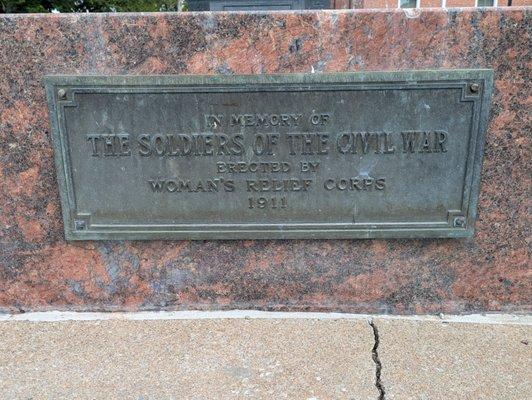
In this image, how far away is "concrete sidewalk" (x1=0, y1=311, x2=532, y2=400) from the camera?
88.6 inches

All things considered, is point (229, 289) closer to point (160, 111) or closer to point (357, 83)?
point (160, 111)

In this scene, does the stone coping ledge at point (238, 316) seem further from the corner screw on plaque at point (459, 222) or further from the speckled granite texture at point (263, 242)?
the corner screw on plaque at point (459, 222)

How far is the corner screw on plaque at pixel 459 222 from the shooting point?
270 centimetres

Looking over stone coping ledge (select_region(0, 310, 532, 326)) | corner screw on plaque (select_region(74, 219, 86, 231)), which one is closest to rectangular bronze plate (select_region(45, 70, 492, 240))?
corner screw on plaque (select_region(74, 219, 86, 231))

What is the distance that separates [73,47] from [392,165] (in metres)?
1.86

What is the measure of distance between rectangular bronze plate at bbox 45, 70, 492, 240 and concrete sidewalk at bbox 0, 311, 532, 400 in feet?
1.69

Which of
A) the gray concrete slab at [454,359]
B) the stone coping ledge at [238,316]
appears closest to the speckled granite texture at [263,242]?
the stone coping ledge at [238,316]

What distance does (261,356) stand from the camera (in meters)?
2.48

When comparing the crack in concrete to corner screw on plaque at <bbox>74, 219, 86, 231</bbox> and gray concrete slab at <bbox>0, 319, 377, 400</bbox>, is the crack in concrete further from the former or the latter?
corner screw on plaque at <bbox>74, 219, 86, 231</bbox>

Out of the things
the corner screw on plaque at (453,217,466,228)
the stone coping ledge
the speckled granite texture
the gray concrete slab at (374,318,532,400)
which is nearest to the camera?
the gray concrete slab at (374,318,532,400)

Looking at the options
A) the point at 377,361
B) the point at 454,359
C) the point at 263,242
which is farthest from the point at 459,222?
the point at 263,242

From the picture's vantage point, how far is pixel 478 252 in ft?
9.14

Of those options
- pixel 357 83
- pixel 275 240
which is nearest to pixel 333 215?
pixel 275 240

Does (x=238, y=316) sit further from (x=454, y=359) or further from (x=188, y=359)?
(x=454, y=359)
